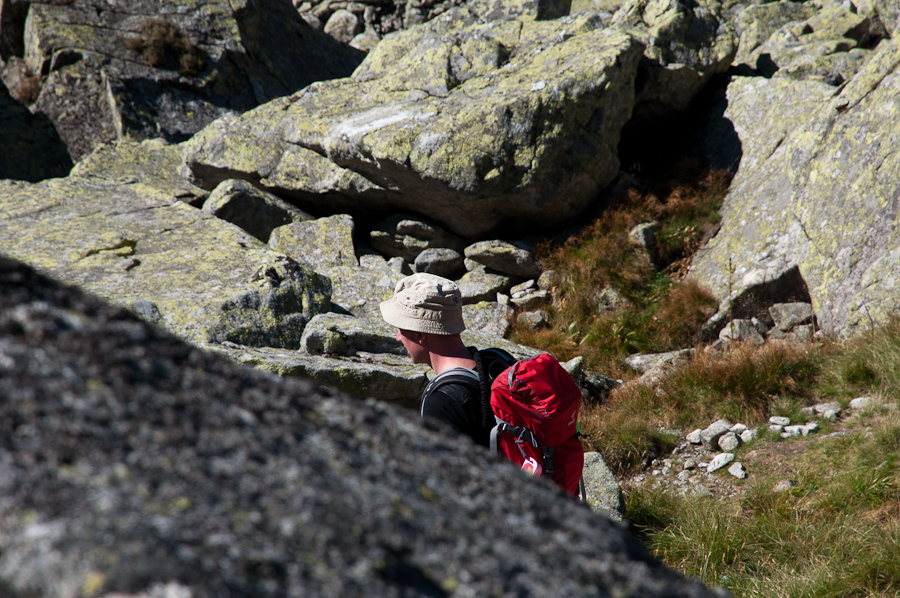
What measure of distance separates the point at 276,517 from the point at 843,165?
1038 cm

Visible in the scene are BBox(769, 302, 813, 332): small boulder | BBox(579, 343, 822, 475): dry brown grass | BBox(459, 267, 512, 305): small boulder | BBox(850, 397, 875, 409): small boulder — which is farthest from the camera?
BBox(459, 267, 512, 305): small boulder

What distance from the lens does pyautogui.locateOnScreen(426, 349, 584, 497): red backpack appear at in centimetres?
345

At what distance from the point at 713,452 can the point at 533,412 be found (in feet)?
14.1

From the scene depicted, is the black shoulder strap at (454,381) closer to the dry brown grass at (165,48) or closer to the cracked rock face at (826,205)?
the cracked rock face at (826,205)

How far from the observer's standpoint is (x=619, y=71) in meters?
10.9

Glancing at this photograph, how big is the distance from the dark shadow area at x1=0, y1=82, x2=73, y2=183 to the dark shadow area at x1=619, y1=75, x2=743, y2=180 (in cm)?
1446

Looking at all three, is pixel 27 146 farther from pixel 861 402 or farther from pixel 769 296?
pixel 861 402

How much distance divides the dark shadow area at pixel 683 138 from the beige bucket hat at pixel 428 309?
975 centimetres

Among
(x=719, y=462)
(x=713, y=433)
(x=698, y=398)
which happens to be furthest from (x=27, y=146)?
(x=719, y=462)

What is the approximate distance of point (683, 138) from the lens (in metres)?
13.0

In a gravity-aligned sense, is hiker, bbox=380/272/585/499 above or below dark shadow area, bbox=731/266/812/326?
above

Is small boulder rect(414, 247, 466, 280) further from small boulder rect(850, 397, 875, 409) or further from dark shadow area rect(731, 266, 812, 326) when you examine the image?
small boulder rect(850, 397, 875, 409)

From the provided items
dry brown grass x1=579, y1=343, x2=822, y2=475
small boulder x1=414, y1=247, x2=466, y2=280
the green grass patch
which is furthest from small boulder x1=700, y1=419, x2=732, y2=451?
small boulder x1=414, y1=247, x2=466, y2=280

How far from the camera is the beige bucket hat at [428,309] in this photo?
3.95 m
